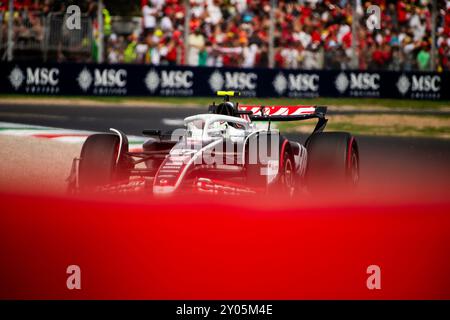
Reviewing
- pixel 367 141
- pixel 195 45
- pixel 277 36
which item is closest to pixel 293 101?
pixel 277 36

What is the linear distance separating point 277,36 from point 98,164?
699 inches

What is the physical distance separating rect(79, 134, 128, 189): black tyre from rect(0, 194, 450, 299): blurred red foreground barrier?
225 mm

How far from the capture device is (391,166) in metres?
10.9

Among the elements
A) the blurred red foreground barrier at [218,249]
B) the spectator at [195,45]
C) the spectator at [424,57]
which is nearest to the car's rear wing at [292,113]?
the blurred red foreground barrier at [218,249]

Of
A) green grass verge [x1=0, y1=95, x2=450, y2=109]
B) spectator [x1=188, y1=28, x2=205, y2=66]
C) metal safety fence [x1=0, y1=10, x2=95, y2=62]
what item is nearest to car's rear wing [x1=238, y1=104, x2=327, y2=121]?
metal safety fence [x1=0, y1=10, x2=95, y2=62]

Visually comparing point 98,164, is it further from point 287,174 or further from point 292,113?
point 292,113

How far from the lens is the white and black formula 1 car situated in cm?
710

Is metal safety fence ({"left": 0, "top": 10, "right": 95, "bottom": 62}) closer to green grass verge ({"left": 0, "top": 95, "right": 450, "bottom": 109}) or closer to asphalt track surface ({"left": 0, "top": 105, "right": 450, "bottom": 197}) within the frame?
green grass verge ({"left": 0, "top": 95, "right": 450, "bottom": 109})

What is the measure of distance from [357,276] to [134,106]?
58.4ft

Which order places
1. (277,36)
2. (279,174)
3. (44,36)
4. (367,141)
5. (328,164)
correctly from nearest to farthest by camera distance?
1. (279,174)
2. (328,164)
3. (367,141)
4. (44,36)
5. (277,36)

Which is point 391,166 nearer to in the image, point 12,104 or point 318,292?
point 318,292

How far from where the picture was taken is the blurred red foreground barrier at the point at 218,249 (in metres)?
4.76

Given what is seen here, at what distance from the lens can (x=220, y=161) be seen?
737cm
